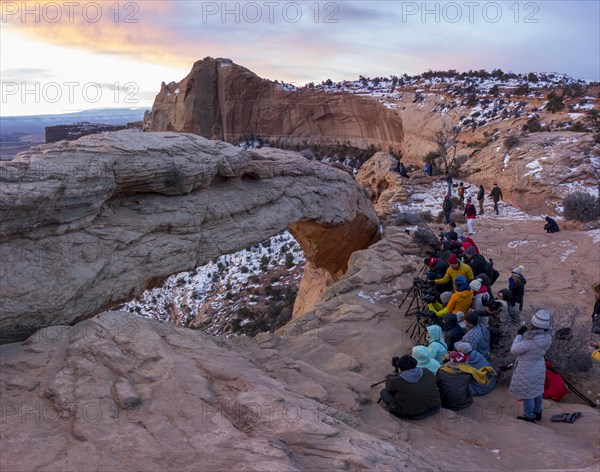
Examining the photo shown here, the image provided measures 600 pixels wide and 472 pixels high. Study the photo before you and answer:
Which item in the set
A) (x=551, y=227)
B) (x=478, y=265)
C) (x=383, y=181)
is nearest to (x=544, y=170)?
(x=551, y=227)

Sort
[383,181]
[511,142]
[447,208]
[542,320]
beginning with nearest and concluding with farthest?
[542,320]
[447,208]
[511,142]
[383,181]

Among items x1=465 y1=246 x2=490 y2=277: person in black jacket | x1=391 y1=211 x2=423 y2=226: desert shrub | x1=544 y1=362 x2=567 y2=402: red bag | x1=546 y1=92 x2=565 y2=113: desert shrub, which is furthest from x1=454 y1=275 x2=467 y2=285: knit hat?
x1=546 y1=92 x2=565 y2=113: desert shrub

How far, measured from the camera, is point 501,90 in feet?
132

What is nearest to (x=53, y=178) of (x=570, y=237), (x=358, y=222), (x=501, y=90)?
(x=358, y=222)

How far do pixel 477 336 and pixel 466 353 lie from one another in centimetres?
66

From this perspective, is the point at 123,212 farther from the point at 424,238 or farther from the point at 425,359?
the point at 424,238

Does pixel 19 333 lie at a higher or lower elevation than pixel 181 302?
higher

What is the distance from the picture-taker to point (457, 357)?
733 cm

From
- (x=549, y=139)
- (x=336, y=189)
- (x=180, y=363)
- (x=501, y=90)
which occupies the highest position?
(x=501, y=90)

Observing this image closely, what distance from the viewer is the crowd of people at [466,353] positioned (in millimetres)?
6590

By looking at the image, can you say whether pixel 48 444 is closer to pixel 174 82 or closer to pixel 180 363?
pixel 180 363

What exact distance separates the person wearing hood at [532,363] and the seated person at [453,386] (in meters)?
0.59

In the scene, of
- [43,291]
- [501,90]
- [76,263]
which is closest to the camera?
[43,291]

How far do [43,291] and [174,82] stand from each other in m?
39.9
